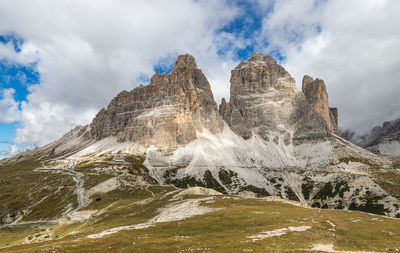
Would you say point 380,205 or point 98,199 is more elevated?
point 98,199

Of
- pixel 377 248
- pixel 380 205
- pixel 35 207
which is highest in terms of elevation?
pixel 377 248

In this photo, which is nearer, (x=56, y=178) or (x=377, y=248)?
(x=377, y=248)

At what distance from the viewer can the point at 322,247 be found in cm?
3019

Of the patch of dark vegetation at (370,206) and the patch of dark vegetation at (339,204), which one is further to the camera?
the patch of dark vegetation at (339,204)

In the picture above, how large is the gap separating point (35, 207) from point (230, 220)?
11543cm

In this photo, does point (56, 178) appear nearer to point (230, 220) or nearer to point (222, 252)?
point (230, 220)

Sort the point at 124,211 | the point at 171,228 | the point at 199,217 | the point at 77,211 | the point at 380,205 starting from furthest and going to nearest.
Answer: the point at 380,205
the point at 77,211
the point at 124,211
the point at 199,217
the point at 171,228

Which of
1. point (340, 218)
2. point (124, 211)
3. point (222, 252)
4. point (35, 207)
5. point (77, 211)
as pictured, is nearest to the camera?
point (222, 252)

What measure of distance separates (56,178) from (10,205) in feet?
144

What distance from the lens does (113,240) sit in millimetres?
38531

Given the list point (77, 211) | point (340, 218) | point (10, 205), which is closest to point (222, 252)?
point (340, 218)

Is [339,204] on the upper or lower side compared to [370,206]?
lower

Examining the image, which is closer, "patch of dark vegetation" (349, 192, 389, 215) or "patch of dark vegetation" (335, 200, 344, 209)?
"patch of dark vegetation" (349, 192, 389, 215)

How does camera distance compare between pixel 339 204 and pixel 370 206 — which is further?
pixel 339 204
